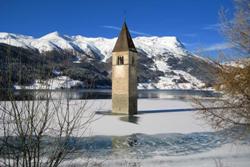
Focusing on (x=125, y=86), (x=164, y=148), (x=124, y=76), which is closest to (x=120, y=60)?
(x=124, y=76)

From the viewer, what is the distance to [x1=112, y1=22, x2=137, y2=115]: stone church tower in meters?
35.2

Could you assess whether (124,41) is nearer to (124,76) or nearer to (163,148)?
(124,76)

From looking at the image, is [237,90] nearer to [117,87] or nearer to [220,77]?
[220,77]

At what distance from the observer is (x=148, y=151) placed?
1318cm

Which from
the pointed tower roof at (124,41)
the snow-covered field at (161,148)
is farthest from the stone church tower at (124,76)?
the snow-covered field at (161,148)

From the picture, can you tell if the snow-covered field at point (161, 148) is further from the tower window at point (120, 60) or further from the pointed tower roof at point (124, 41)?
the pointed tower roof at point (124, 41)

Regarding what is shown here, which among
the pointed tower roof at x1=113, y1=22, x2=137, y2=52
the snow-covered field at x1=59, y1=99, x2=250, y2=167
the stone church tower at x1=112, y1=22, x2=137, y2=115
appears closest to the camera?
the snow-covered field at x1=59, y1=99, x2=250, y2=167

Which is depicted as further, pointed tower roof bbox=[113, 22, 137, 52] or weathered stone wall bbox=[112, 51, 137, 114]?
pointed tower roof bbox=[113, 22, 137, 52]

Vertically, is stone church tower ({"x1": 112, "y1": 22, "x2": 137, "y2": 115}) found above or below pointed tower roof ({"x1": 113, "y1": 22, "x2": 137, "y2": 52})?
below

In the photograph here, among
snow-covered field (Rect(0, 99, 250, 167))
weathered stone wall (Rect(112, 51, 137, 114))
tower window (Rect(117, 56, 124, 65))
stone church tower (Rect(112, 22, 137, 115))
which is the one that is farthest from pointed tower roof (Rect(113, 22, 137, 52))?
snow-covered field (Rect(0, 99, 250, 167))

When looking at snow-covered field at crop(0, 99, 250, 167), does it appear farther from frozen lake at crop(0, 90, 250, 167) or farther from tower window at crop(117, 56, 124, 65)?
tower window at crop(117, 56, 124, 65)

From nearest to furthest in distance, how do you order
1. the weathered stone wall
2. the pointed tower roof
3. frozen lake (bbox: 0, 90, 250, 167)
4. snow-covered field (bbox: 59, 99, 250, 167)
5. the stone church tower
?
frozen lake (bbox: 0, 90, 250, 167)
snow-covered field (bbox: 59, 99, 250, 167)
the weathered stone wall
the stone church tower
the pointed tower roof

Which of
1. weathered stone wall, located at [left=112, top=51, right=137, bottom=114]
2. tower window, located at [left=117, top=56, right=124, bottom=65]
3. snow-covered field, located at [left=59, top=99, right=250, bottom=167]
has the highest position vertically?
tower window, located at [left=117, top=56, right=124, bottom=65]

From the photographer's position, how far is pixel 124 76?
36938 mm
